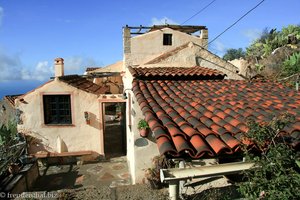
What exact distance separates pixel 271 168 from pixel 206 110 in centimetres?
238

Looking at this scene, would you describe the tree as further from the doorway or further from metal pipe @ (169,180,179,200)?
metal pipe @ (169,180,179,200)

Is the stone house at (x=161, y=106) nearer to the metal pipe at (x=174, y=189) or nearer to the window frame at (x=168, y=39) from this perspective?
the window frame at (x=168, y=39)

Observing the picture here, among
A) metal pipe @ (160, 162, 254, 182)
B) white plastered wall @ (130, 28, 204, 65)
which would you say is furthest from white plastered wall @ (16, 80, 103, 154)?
metal pipe @ (160, 162, 254, 182)

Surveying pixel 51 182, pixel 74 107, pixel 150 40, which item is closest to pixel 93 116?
pixel 74 107

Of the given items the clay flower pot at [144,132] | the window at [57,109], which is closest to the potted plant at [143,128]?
the clay flower pot at [144,132]

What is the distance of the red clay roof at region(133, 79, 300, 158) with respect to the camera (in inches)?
155

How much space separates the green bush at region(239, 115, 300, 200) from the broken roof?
1.07 feet

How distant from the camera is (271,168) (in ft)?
11.3

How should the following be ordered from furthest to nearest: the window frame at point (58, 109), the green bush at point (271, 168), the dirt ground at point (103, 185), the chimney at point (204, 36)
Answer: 1. the chimney at point (204, 36)
2. the window frame at point (58, 109)
3. the dirt ground at point (103, 185)
4. the green bush at point (271, 168)

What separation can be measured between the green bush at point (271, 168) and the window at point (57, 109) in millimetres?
11688

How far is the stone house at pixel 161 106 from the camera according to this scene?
429 cm

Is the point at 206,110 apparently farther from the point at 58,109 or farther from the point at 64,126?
the point at 58,109

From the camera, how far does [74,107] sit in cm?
1352

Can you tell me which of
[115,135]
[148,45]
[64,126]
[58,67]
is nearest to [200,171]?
[64,126]
